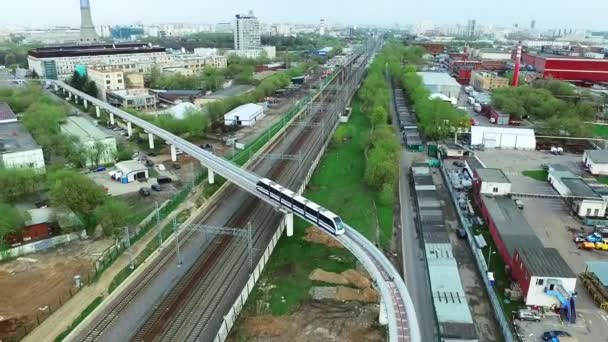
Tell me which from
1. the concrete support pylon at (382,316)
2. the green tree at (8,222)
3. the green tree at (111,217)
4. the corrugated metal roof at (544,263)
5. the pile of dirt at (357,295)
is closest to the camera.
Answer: the concrete support pylon at (382,316)

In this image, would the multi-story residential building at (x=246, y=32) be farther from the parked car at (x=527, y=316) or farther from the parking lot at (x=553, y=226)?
the parked car at (x=527, y=316)

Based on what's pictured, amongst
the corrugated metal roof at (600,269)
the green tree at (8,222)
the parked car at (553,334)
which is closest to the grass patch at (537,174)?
the corrugated metal roof at (600,269)

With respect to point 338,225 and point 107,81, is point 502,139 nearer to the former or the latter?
point 338,225

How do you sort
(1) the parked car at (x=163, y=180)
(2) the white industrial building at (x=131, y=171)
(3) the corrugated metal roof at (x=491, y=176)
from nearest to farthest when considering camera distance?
(3) the corrugated metal roof at (x=491, y=176) < (2) the white industrial building at (x=131, y=171) < (1) the parked car at (x=163, y=180)

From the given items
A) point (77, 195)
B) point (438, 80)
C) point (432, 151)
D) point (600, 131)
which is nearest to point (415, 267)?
point (77, 195)

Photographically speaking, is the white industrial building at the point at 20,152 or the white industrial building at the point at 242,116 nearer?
the white industrial building at the point at 20,152

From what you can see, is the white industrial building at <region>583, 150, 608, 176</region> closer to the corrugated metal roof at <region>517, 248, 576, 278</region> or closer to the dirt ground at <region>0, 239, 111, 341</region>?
the corrugated metal roof at <region>517, 248, 576, 278</region>

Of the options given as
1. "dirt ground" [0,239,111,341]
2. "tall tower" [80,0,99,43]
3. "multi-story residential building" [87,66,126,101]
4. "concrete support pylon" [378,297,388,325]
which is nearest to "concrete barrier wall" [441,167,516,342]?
"concrete support pylon" [378,297,388,325]

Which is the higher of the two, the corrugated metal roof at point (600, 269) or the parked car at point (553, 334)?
the corrugated metal roof at point (600, 269)
